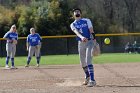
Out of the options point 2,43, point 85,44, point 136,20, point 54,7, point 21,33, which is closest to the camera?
point 85,44

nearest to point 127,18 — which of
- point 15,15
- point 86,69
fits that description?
point 15,15

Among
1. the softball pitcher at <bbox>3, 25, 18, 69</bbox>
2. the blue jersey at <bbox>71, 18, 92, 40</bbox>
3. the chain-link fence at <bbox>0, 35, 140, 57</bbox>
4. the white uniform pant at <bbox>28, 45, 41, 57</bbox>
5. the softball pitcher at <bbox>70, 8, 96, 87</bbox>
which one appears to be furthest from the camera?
the chain-link fence at <bbox>0, 35, 140, 57</bbox>

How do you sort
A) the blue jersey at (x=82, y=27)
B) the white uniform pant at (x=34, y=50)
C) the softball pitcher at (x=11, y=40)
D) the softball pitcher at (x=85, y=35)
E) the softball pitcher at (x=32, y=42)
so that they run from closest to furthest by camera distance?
1. the softball pitcher at (x=85, y=35)
2. the blue jersey at (x=82, y=27)
3. the softball pitcher at (x=11, y=40)
4. the softball pitcher at (x=32, y=42)
5. the white uniform pant at (x=34, y=50)

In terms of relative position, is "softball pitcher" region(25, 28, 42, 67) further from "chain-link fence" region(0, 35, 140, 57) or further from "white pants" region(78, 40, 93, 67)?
"chain-link fence" region(0, 35, 140, 57)

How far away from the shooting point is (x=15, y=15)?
145 ft

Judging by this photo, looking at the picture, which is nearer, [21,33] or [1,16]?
[21,33]

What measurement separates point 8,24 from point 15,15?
2.19m

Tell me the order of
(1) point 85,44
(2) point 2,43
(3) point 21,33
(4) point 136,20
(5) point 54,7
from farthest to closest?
(4) point 136,20, (5) point 54,7, (3) point 21,33, (2) point 2,43, (1) point 85,44

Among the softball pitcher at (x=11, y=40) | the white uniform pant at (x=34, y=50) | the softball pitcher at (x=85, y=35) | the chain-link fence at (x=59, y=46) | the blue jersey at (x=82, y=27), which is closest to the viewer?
the softball pitcher at (x=85, y=35)

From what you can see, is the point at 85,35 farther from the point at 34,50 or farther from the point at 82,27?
the point at 34,50

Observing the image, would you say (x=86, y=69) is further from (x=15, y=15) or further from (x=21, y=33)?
(x=15, y=15)

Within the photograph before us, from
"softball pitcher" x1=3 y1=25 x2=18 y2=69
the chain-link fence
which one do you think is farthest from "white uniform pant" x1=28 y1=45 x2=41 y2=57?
the chain-link fence

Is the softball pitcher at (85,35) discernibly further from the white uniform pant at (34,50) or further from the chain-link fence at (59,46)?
the chain-link fence at (59,46)

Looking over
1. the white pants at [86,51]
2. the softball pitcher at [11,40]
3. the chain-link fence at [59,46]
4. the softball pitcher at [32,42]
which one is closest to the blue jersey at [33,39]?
the softball pitcher at [32,42]
